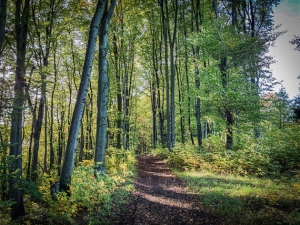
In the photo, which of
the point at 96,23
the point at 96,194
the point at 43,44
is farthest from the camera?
the point at 43,44

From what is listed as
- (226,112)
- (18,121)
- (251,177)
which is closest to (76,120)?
(18,121)

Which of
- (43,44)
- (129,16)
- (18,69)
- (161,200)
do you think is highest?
(129,16)

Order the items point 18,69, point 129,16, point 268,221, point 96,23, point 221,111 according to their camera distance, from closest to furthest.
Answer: point 268,221 → point 96,23 → point 18,69 → point 221,111 → point 129,16

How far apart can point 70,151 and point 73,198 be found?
4.94 ft

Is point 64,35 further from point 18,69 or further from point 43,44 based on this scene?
point 18,69

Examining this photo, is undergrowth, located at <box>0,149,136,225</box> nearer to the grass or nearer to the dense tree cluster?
the dense tree cluster

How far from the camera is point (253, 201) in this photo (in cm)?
544

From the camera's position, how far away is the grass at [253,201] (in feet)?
14.5

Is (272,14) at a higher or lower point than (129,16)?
higher

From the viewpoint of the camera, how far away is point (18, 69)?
7.64 meters

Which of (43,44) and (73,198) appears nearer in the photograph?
(73,198)

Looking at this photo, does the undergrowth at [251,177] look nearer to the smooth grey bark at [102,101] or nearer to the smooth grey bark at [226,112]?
the smooth grey bark at [226,112]

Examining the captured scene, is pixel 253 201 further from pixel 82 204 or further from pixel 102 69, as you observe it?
pixel 102 69

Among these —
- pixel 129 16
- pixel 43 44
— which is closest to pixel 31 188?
pixel 43 44
